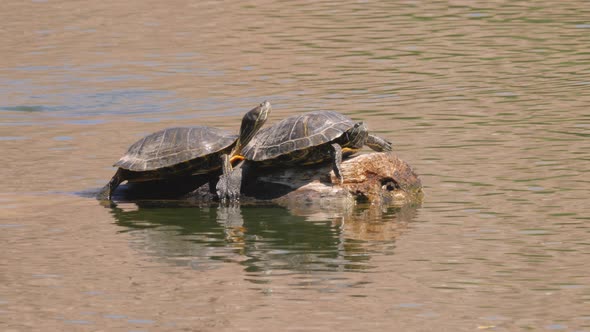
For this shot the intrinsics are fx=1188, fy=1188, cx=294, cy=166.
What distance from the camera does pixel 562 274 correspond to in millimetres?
9203

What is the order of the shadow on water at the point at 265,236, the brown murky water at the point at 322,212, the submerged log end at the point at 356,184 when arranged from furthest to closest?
the submerged log end at the point at 356,184 → the shadow on water at the point at 265,236 → the brown murky water at the point at 322,212

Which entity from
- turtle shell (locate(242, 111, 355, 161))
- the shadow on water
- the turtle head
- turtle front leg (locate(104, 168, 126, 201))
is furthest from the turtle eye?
turtle front leg (locate(104, 168, 126, 201))

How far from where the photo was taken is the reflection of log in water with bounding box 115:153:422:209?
12109 mm

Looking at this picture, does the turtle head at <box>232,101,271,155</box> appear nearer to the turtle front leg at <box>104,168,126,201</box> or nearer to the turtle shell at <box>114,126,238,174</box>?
the turtle shell at <box>114,126,238,174</box>

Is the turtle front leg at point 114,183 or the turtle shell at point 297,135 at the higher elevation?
the turtle shell at point 297,135

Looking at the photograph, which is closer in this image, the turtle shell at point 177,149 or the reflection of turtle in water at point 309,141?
the reflection of turtle in water at point 309,141

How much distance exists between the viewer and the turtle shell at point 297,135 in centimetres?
1185

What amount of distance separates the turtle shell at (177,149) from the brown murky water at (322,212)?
53 centimetres

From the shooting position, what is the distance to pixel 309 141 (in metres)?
11.8

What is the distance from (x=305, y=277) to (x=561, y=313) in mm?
2112

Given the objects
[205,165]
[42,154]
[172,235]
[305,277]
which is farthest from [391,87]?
[305,277]

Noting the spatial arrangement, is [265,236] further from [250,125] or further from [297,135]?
[250,125]

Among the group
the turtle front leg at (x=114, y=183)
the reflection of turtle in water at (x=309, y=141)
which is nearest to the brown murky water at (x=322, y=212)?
the turtle front leg at (x=114, y=183)

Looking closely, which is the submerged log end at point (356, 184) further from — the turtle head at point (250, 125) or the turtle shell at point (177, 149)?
the turtle shell at point (177, 149)
